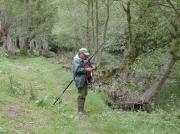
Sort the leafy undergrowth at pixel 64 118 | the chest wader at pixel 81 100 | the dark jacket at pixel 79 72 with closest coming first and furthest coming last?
the leafy undergrowth at pixel 64 118, the dark jacket at pixel 79 72, the chest wader at pixel 81 100

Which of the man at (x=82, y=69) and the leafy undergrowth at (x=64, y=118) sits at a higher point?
the man at (x=82, y=69)

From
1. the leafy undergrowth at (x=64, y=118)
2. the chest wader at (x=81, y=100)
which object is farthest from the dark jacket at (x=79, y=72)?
the leafy undergrowth at (x=64, y=118)

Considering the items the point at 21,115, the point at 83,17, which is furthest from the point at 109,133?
the point at 83,17

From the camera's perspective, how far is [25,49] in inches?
1948

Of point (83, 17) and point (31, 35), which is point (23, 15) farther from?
point (83, 17)

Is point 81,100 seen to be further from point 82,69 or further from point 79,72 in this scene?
point 82,69

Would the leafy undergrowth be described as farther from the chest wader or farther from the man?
the man

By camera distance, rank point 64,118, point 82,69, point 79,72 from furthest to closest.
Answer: point 79,72 → point 82,69 → point 64,118

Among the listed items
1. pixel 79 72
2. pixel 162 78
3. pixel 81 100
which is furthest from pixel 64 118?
pixel 162 78

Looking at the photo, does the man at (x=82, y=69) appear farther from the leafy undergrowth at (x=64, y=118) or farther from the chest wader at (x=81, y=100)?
the leafy undergrowth at (x=64, y=118)

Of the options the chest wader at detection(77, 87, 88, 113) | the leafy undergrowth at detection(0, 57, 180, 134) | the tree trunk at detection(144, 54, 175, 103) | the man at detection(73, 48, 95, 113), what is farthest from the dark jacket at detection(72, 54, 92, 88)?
the tree trunk at detection(144, 54, 175, 103)

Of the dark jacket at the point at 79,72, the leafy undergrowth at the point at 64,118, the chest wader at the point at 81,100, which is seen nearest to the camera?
the leafy undergrowth at the point at 64,118

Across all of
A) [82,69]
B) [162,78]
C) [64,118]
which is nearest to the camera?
[64,118]

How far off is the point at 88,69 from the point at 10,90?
12.6ft
